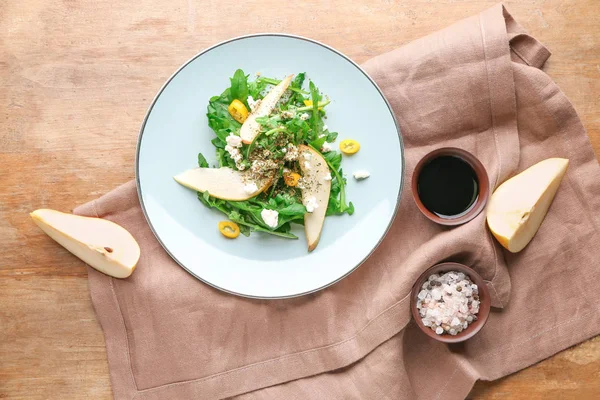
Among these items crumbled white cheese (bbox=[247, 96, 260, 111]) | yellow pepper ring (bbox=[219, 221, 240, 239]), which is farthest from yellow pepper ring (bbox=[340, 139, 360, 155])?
yellow pepper ring (bbox=[219, 221, 240, 239])

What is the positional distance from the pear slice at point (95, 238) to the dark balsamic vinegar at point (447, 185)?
3.56 ft

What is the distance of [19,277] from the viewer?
2004 millimetres

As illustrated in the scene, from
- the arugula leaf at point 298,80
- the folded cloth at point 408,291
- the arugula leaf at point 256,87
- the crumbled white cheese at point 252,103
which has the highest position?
the arugula leaf at point 298,80

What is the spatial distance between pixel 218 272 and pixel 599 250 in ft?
4.70

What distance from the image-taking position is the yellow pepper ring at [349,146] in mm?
1888

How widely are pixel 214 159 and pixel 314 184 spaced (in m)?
0.38

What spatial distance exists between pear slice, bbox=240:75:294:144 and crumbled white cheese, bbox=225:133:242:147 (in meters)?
0.02

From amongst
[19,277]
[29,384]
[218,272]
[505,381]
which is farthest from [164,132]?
[505,381]

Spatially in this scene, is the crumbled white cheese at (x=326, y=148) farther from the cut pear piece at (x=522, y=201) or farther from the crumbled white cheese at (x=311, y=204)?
the cut pear piece at (x=522, y=201)

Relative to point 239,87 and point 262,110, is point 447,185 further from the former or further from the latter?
point 239,87

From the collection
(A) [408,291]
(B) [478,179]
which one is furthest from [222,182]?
(B) [478,179]

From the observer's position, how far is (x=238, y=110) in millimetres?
1839

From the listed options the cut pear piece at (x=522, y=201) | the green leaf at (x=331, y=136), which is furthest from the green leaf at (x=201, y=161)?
the cut pear piece at (x=522, y=201)

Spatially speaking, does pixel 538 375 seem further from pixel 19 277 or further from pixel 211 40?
pixel 19 277
